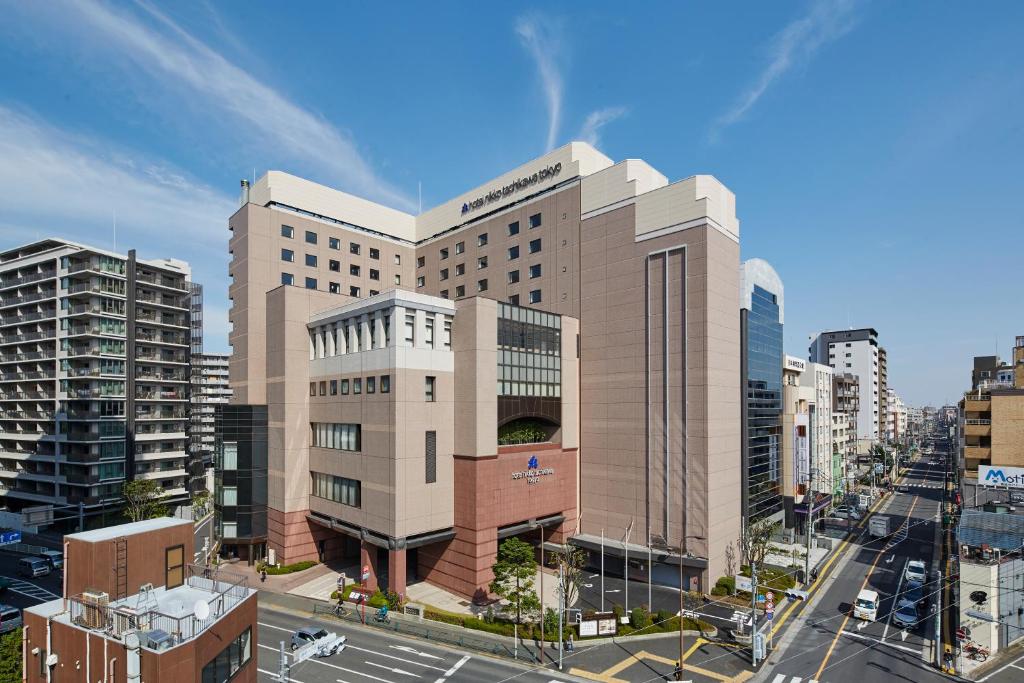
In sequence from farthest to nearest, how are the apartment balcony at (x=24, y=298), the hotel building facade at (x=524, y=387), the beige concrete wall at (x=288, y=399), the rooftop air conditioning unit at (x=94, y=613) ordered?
the apartment balcony at (x=24, y=298), the beige concrete wall at (x=288, y=399), the hotel building facade at (x=524, y=387), the rooftop air conditioning unit at (x=94, y=613)

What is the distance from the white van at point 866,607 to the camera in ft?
148

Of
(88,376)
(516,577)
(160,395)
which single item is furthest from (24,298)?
(516,577)

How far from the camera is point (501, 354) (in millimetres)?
54531

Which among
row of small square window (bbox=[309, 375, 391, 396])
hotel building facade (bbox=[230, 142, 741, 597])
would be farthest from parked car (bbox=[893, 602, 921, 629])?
row of small square window (bbox=[309, 375, 391, 396])

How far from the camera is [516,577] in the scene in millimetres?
44938

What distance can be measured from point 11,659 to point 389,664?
20.9m

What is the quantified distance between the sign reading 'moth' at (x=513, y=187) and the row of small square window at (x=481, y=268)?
766 centimetres

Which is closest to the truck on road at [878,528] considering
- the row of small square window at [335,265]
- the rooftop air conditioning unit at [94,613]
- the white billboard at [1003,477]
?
the white billboard at [1003,477]

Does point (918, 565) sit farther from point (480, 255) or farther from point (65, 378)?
point (65, 378)

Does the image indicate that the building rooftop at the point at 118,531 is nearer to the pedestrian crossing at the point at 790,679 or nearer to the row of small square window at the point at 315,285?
the pedestrian crossing at the point at 790,679

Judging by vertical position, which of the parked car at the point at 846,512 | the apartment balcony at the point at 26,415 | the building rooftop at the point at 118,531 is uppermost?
the building rooftop at the point at 118,531

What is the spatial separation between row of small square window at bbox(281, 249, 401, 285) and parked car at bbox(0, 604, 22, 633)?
1652 inches

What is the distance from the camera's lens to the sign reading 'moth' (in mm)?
65062

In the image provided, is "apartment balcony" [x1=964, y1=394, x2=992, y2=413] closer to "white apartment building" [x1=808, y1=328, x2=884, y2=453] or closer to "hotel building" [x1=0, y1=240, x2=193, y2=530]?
"white apartment building" [x1=808, y1=328, x2=884, y2=453]
